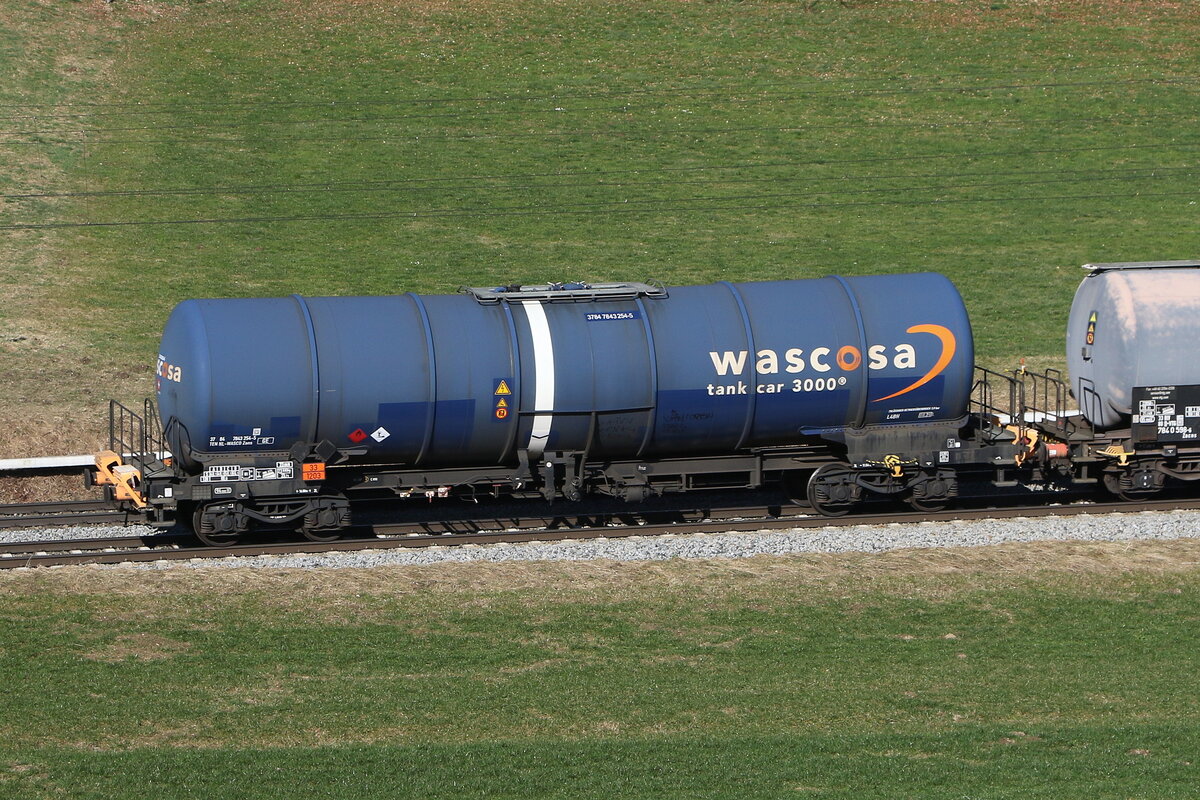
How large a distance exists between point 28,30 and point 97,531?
34.2 metres

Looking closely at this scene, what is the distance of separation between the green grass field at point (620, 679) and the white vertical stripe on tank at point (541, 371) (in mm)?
2597

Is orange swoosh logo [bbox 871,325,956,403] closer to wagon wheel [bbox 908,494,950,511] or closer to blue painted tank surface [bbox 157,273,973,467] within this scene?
blue painted tank surface [bbox 157,273,973,467]

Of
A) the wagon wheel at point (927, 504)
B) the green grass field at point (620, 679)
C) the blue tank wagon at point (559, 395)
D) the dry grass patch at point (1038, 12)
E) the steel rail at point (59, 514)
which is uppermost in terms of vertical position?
the dry grass patch at point (1038, 12)

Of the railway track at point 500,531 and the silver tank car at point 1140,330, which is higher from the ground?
the silver tank car at point 1140,330

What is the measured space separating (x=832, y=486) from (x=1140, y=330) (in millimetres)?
5528

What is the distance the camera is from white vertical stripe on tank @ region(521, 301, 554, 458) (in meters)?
21.8

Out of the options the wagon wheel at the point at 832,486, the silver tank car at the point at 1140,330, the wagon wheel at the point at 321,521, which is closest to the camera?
the wagon wheel at the point at 321,521

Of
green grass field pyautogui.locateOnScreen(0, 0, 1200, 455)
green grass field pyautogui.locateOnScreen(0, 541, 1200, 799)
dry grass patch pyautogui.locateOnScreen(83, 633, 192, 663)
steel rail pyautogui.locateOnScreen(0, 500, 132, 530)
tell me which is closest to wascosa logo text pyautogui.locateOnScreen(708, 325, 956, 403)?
green grass field pyautogui.locateOnScreen(0, 541, 1200, 799)

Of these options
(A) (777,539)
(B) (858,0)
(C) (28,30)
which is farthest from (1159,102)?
(C) (28,30)

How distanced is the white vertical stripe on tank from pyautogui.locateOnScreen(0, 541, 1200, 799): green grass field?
2.60 meters

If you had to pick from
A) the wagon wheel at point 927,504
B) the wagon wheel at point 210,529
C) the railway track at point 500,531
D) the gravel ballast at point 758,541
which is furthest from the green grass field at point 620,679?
the wagon wheel at point 927,504

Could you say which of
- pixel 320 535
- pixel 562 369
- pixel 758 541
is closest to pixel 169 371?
pixel 320 535

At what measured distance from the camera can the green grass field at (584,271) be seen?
1411 cm

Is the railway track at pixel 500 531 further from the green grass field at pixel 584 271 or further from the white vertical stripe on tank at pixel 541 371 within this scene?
the green grass field at pixel 584 271
